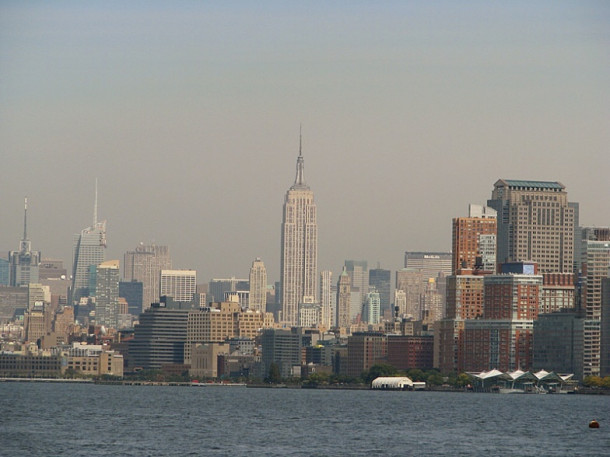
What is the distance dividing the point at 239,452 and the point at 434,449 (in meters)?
12.9

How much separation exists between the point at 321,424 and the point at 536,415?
94.5 feet

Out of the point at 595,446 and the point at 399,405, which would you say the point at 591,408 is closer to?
the point at 399,405

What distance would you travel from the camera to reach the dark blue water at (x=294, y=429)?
385 ft

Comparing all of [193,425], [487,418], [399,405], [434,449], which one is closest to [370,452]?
[434,449]

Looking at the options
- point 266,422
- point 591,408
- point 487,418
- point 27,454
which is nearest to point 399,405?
point 591,408

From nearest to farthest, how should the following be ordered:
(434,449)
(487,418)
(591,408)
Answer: (434,449) → (487,418) → (591,408)

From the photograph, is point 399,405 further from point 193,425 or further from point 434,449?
point 434,449

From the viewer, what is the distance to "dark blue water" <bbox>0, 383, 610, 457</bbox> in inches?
4621

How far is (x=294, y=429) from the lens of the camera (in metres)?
136

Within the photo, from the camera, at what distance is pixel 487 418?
6230 inches

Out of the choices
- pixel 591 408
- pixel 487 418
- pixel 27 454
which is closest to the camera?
pixel 27 454

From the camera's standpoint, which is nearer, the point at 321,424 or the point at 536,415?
the point at 321,424

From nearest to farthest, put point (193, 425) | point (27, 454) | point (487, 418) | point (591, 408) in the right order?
point (27, 454) < point (193, 425) < point (487, 418) < point (591, 408)

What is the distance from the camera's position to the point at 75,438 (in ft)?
404
